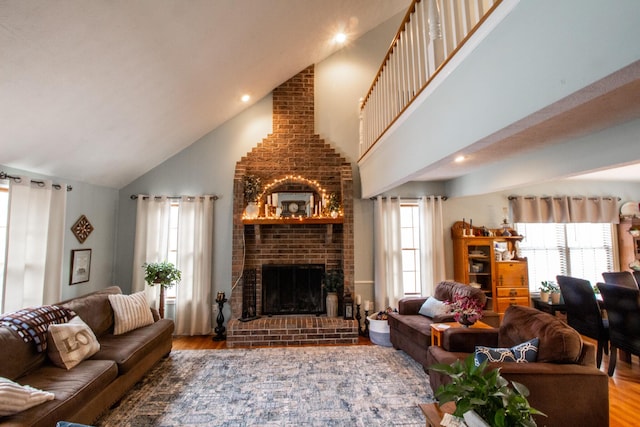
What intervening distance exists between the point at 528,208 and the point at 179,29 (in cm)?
554

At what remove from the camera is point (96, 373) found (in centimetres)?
240

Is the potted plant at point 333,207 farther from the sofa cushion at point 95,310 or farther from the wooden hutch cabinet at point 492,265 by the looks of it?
the sofa cushion at point 95,310

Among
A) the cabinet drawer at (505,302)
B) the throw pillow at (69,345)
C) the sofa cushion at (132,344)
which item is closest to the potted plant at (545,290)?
the cabinet drawer at (505,302)

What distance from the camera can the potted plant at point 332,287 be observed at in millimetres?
4582

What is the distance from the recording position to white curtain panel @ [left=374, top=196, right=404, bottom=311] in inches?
188

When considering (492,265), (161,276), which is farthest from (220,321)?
(492,265)

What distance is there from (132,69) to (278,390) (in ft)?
11.0

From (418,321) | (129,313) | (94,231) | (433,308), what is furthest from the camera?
(94,231)

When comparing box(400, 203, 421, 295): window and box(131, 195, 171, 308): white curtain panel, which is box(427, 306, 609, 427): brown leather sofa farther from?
box(131, 195, 171, 308): white curtain panel

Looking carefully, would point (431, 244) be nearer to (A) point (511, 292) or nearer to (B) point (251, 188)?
(A) point (511, 292)

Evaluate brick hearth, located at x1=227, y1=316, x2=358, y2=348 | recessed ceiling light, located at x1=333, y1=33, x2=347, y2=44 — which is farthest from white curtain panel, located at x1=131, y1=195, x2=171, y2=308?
recessed ceiling light, located at x1=333, y1=33, x2=347, y2=44

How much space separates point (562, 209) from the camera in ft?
16.4

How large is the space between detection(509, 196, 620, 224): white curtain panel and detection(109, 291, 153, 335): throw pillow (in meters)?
5.70

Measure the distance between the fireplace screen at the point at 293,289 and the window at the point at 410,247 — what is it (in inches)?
58.1
